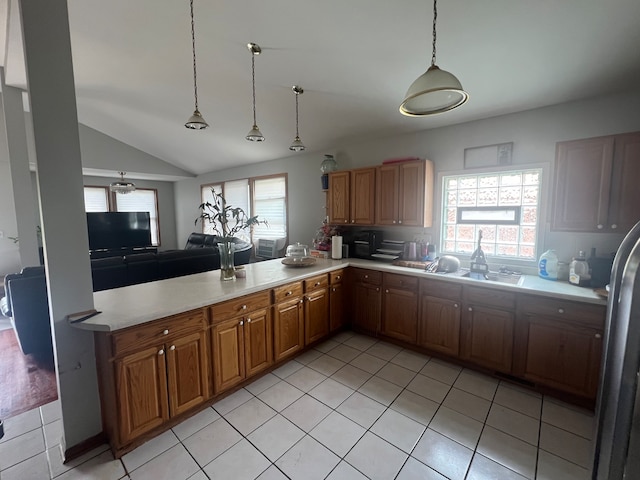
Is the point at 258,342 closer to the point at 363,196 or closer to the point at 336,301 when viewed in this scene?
the point at 336,301

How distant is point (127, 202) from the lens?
743 cm

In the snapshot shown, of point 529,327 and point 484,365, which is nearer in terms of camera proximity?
point 529,327

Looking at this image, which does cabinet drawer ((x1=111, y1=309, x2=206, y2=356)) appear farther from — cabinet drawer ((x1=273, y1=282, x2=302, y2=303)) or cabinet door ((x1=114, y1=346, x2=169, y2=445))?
cabinet drawer ((x1=273, y1=282, x2=302, y2=303))

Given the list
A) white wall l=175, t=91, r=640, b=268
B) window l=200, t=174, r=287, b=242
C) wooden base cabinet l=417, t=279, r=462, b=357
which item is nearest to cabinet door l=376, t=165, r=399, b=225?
white wall l=175, t=91, r=640, b=268

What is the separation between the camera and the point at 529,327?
2.34m

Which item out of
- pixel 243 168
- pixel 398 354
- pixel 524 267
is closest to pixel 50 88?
pixel 398 354

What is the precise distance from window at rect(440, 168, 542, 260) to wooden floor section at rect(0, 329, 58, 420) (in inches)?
163

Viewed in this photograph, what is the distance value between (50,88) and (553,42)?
3.24 m

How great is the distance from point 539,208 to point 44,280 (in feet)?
16.3

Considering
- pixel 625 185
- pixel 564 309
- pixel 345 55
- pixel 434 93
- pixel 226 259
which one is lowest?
pixel 564 309

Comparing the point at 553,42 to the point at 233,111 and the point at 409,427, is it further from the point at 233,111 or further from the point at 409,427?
the point at 233,111

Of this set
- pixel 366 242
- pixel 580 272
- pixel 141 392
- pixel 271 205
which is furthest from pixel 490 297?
pixel 271 205

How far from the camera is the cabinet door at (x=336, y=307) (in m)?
3.26

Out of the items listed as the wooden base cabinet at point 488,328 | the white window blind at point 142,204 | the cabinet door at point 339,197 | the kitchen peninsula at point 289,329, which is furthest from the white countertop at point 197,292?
the white window blind at point 142,204
